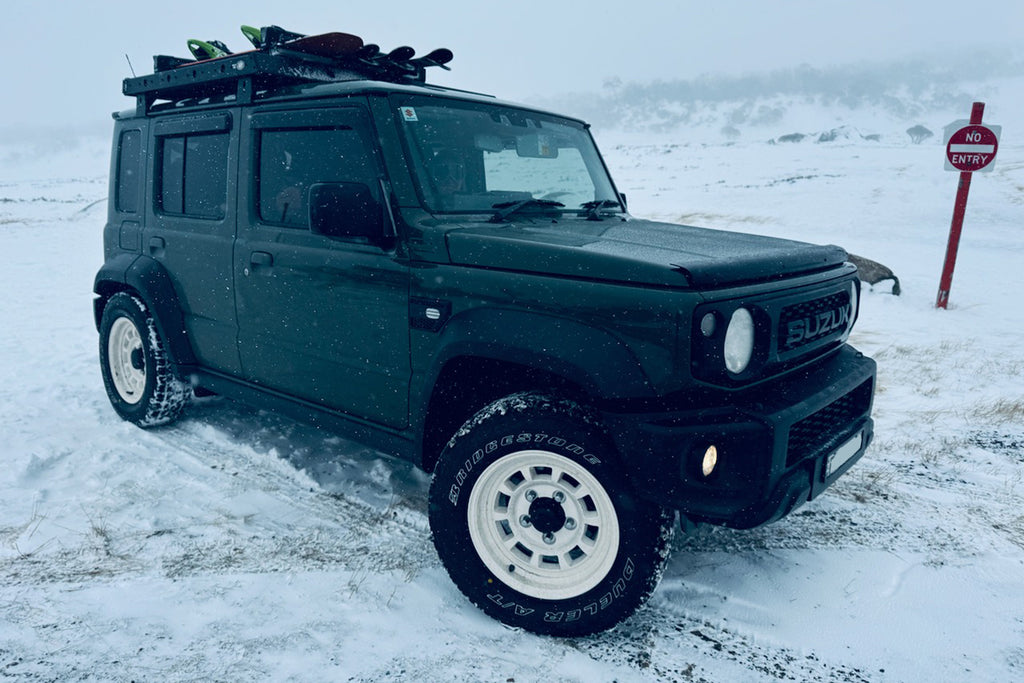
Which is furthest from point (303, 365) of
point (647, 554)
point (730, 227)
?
point (730, 227)

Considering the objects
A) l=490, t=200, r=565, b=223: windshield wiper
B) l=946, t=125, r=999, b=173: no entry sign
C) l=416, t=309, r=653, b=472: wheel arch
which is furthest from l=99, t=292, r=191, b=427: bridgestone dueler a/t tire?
l=946, t=125, r=999, b=173: no entry sign

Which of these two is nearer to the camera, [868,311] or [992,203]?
[868,311]

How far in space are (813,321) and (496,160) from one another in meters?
1.62

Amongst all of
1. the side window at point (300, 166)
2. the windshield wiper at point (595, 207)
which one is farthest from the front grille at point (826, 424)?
the side window at point (300, 166)

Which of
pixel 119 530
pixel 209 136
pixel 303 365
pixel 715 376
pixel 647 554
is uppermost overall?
pixel 209 136

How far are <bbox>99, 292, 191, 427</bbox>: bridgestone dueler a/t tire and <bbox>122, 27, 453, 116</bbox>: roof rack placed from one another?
4.59 feet

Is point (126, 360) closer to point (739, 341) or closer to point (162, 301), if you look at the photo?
point (162, 301)

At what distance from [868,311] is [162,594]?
8343mm

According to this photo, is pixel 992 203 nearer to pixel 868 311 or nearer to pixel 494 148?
pixel 868 311

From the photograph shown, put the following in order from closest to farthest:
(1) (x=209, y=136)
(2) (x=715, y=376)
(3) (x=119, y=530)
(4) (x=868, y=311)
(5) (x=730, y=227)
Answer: (2) (x=715, y=376), (3) (x=119, y=530), (1) (x=209, y=136), (4) (x=868, y=311), (5) (x=730, y=227)

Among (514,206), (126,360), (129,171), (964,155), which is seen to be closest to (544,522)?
(514,206)

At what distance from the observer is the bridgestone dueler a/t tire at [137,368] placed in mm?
4520

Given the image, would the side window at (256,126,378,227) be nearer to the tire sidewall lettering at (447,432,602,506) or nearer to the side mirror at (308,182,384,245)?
the side mirror at (308,182,384,245)

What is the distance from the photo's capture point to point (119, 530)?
134 inches
